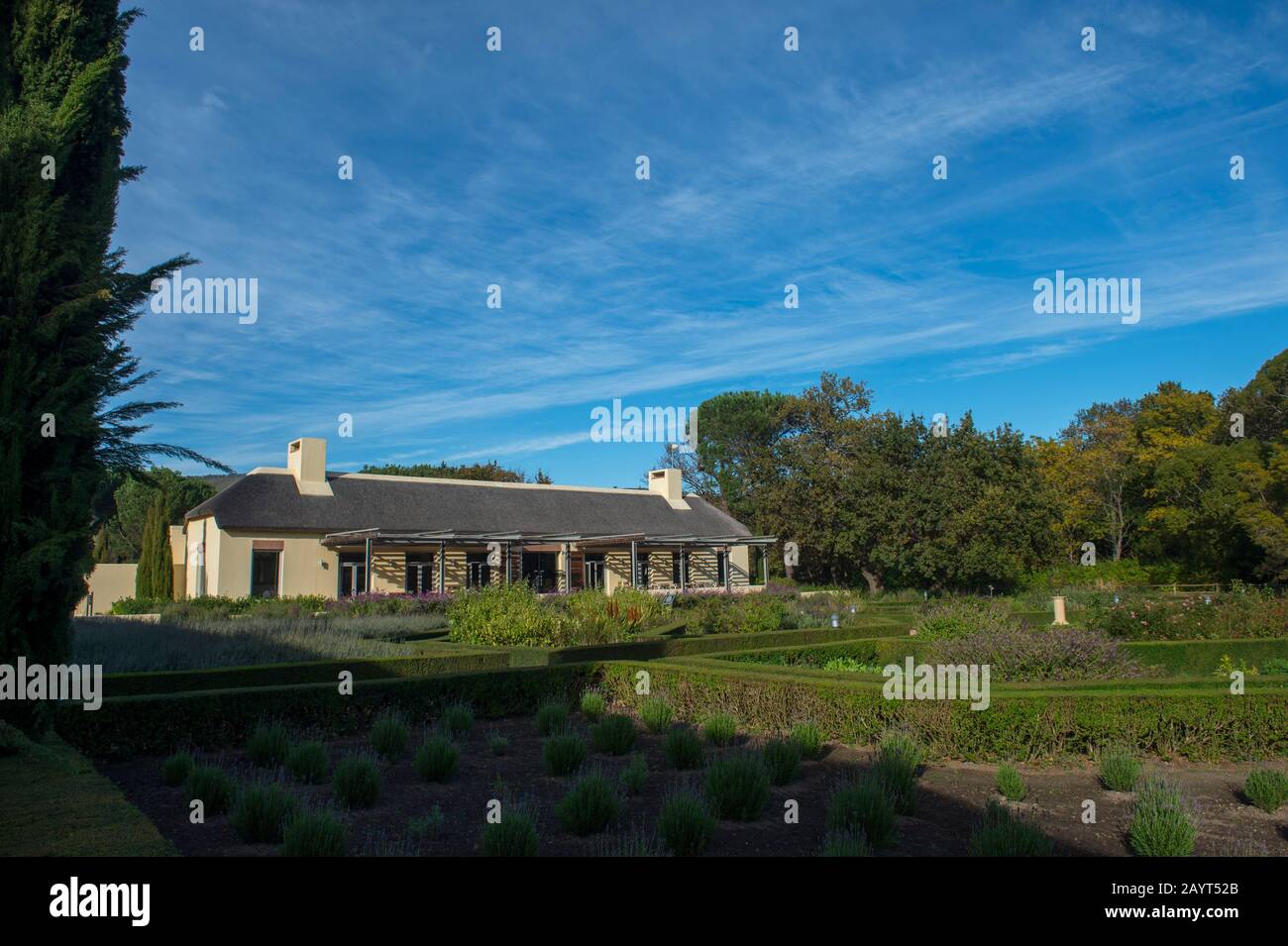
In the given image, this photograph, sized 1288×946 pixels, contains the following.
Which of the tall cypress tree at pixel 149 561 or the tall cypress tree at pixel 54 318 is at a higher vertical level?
the tall cypress tree at pixel 54 318

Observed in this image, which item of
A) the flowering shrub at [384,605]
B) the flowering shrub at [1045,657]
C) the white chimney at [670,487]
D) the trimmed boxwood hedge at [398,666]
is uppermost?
the white chimney at [670,487]

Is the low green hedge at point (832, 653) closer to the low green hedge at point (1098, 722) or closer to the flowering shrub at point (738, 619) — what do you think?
the flowering shrub at point (738, 619)

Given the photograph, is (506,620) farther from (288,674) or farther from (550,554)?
(550,554)


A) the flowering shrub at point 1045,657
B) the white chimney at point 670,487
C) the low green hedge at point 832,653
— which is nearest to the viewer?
the flowering shrub at point 1045,657

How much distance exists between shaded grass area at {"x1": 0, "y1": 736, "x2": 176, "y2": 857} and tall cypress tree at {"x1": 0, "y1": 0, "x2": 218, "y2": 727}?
3.31 feet

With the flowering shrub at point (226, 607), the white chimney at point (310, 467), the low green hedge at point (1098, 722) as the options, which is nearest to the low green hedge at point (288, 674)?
the low green hedge at point (1098, 722)

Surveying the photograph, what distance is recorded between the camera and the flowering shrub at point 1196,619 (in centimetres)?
1441

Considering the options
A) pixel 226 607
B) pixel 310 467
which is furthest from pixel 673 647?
pixel 310 467

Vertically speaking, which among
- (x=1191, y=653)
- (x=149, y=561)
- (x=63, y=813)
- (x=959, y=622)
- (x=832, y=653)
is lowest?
(x=832, y=653)

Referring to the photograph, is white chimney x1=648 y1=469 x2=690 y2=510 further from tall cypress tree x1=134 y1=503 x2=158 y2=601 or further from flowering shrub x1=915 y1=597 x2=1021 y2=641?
flowering shrub x1=915 y1=597 x2=1021 y2=641

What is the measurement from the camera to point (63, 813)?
5121 millimetres

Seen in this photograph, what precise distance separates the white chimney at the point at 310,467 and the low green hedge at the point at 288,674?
64.6 feet

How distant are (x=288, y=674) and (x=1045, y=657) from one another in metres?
8.92
